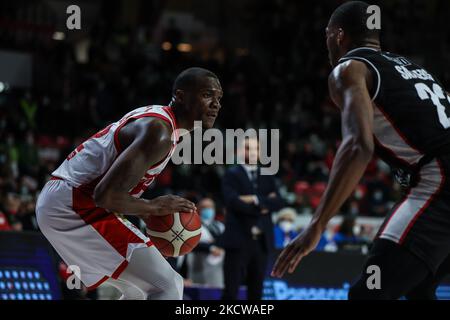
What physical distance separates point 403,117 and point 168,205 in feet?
4.65

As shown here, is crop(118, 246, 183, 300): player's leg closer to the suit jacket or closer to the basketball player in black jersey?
the basketball player in black jersey

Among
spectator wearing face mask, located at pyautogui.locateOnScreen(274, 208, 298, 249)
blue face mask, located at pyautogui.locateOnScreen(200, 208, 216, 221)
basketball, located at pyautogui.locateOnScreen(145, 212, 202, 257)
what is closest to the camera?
basketball, located at pyautogui.locateOnScreen(145, 212, 202, 257)

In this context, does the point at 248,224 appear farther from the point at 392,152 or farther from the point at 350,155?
the point at 350,155

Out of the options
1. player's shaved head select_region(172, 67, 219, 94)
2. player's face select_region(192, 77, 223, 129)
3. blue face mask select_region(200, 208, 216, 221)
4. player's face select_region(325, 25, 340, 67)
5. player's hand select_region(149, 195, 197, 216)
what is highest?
player's face select_region(325, 25, 340, 67)

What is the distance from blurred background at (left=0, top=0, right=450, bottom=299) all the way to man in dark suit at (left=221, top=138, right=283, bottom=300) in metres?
0.53

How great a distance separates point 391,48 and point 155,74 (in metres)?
6.28

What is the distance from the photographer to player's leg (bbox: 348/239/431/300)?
296 cm

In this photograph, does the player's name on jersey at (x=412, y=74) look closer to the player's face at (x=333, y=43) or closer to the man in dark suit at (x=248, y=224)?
the player's face at (x=333, y=43)

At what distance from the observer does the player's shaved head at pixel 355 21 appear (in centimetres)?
337

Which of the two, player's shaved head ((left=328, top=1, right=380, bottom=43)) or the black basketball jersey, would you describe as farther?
player's shaved head ((left=328, top=1, right=380, bottom=43))

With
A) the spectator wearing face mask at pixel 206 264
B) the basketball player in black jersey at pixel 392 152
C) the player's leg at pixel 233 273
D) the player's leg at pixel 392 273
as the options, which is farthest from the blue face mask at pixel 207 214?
the player's leg at pixel 392 273

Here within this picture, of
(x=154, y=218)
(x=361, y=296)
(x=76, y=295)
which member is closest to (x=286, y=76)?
(x=76, y=295)

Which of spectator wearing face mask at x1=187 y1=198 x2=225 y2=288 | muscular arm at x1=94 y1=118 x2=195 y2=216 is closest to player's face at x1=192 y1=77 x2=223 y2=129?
muscular arm at x1=94 y1=118 x2=195 y2=216

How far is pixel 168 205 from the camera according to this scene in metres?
4.02
